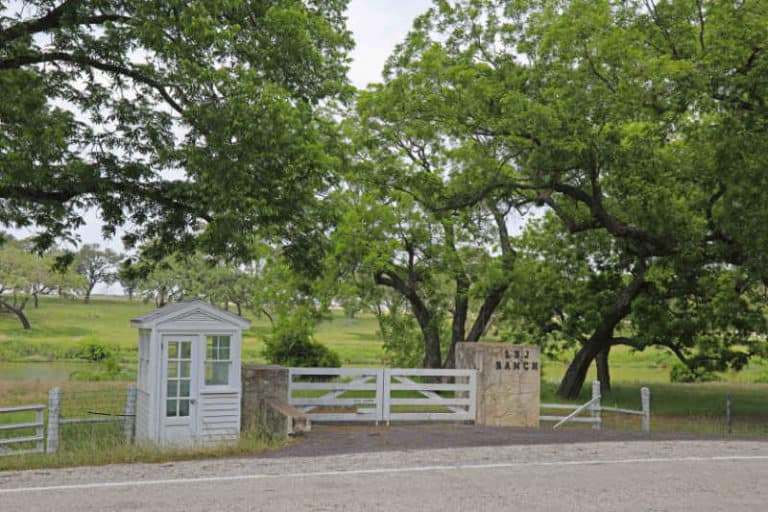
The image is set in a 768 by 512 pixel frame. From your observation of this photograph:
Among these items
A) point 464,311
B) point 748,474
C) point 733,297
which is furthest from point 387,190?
point 748,474

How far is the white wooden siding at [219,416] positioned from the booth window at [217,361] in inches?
10.4

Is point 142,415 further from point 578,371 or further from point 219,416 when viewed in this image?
point 578,371

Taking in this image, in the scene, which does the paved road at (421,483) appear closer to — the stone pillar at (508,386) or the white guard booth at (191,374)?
the white guard booth at (191,374)

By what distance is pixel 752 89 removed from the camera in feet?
61.2

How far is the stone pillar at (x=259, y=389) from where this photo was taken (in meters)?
13.9

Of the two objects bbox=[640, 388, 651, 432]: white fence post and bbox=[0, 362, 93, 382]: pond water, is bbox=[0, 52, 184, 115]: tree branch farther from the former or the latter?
bbox=[0, 362, 93, 382]: pond water

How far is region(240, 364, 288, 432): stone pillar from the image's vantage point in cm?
1388

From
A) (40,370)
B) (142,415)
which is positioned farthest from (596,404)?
(40,370)

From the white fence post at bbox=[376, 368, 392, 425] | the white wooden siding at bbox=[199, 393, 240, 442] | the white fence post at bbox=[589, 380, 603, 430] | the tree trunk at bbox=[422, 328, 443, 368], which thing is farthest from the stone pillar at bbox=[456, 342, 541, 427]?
the tree trunk at bbox=[422, 328, 443, 368]

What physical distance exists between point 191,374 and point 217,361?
19.9 inches

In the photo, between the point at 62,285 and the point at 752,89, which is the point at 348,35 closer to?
the point at 752,89

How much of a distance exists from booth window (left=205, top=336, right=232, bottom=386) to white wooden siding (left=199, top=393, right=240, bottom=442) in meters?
0.26

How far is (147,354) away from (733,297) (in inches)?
773

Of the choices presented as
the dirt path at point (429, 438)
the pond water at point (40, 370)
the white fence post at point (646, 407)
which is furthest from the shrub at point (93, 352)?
the white fence post at point (646, 407)
